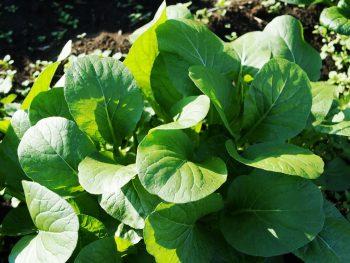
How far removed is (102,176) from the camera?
1406mm

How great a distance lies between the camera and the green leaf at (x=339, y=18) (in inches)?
79.7

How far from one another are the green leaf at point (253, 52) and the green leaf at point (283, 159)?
0.38 m

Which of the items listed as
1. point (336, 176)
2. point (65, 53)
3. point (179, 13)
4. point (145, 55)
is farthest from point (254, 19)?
point (65, 53)

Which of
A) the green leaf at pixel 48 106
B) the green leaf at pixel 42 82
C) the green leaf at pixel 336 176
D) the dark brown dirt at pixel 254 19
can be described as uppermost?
the green leaf at pixel 42 82

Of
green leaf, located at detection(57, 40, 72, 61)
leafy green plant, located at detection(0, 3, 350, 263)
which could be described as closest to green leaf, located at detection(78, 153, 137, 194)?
leafy green plant, located at detection(0, 3, 350, 263)

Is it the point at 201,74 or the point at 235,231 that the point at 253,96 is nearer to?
the point at 201,74

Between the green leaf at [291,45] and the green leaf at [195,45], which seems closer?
the green leaf at [195,45]

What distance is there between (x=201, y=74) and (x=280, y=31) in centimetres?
60

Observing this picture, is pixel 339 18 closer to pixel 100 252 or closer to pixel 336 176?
pixel 336 176

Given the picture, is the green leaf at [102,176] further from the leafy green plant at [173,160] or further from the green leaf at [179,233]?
the green leaf at [179,233]

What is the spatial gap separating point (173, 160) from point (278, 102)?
500 mm

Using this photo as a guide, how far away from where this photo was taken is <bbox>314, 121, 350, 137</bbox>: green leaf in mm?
1635

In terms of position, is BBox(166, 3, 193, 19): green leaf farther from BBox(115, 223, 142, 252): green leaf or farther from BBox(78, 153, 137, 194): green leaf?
BBox(115, 223, 142, 252): green leaf

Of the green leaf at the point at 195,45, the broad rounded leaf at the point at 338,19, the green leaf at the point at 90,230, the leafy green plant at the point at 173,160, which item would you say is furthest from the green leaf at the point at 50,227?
the broad rounded leaf at the point at 338,19
